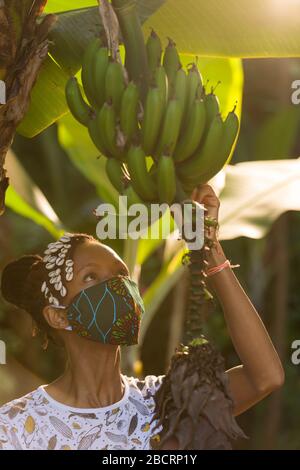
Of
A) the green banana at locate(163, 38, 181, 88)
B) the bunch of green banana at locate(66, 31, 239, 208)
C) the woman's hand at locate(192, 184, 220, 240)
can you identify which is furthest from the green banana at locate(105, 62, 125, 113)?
the woman's hand at locate(192, 184, 220, 240)

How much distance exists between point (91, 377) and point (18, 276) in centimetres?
24

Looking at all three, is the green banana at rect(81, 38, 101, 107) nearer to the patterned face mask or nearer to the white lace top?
the patterned face mask

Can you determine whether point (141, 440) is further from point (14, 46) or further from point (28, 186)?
point (28, 186)

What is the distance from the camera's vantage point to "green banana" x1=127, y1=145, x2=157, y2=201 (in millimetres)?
1387

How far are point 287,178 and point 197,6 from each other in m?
0.63

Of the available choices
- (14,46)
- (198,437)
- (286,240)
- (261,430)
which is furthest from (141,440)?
(261,430)

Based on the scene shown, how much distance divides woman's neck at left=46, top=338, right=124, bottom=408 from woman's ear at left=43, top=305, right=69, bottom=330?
4 cm

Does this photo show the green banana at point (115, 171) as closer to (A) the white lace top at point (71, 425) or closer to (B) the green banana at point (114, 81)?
(B) the green banana at point (114, 81)

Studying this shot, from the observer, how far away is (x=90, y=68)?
1.46 m

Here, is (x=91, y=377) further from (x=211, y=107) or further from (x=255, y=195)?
(x=255, y=195)

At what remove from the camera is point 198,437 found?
130 cm

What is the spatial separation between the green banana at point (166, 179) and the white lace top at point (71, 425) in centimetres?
38

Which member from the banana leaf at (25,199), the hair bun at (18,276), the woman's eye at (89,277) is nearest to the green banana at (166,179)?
the woman's eye at (89,277)

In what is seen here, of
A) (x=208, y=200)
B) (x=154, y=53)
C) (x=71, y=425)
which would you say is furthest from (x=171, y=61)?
(x=71, y=425)
